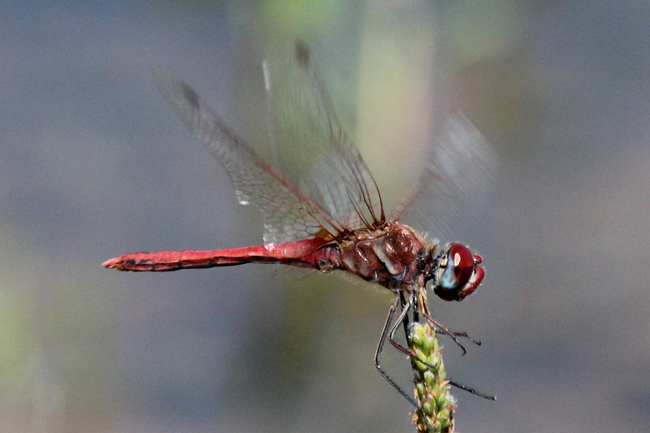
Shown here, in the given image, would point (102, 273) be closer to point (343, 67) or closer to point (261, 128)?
point (261, 128)

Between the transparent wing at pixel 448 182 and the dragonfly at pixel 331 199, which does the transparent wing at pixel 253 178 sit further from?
the transparent wing at pixel 448 182

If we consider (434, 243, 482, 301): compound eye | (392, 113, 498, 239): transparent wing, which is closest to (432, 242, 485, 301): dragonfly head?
(434, 243, 482, 301): compound eye

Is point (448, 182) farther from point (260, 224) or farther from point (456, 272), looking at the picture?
point (260, 224)

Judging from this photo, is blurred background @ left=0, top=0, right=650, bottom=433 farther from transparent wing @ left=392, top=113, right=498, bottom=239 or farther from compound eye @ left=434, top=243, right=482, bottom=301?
compound eye @ left=434, top=243, right=482, bottom=301

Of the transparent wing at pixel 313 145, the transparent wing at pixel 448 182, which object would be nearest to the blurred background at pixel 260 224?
the transparent wing at pixel 448 182

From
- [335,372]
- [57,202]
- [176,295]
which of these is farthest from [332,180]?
[57,202]

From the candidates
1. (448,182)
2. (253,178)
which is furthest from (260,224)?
(448,182)
